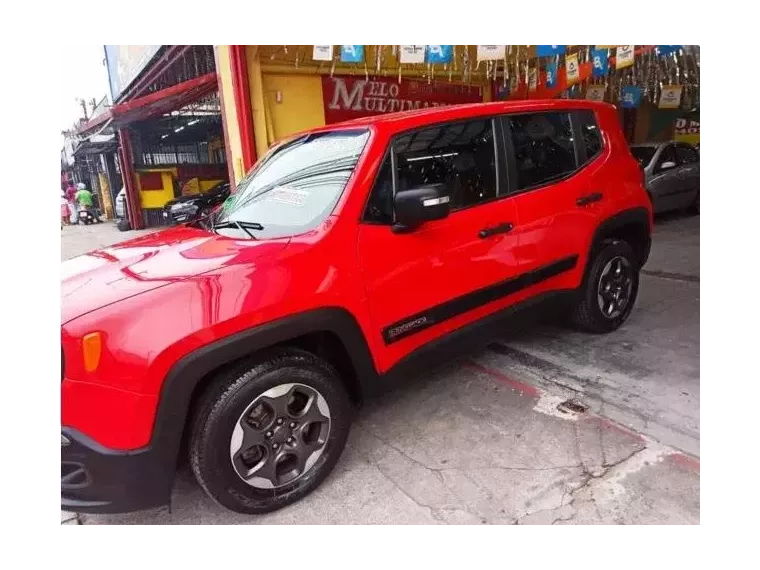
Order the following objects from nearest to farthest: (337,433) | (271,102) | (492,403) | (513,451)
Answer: (337,433) → (513,451) → (492,403) → (271,102)

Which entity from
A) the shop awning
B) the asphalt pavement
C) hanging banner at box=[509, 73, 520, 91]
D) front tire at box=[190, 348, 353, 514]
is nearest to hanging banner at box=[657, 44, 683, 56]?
the asphalt pavement

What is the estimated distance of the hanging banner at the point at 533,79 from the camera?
9367 millimetres

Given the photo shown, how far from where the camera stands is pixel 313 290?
90.6 inches

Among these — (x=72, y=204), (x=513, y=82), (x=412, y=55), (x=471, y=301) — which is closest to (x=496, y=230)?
(x=471, y=301)

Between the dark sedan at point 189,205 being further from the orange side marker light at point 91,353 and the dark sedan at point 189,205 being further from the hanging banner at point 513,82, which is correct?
the orange side marker light at point 91,353

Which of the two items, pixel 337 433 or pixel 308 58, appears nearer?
pixel 337 433

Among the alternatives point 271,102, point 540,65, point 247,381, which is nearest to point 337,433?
point 247,381

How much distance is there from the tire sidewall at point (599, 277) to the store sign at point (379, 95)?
517 cm

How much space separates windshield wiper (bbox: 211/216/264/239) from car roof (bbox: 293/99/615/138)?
0.81 metres

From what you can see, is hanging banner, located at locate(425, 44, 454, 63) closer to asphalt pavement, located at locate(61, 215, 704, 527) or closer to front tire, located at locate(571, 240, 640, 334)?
front tire, located at locate(571, 240, 640, 334)

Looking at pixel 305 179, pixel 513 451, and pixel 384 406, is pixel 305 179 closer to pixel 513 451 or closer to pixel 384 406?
pixel 384 406

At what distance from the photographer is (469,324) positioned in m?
3.01

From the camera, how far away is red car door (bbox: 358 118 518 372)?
8.42ft

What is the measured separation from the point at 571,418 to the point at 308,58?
7.06m
